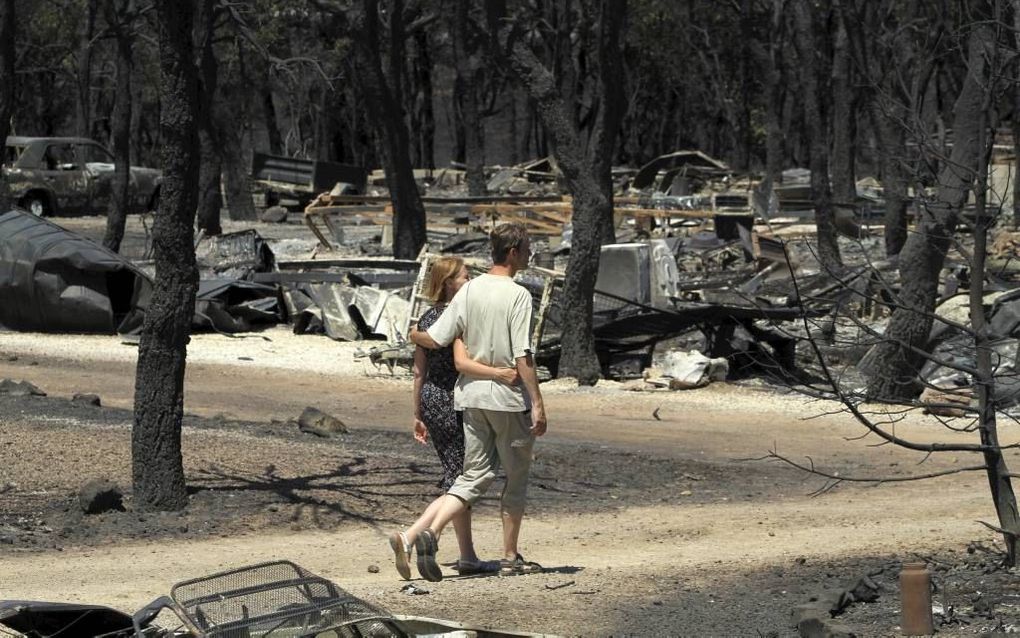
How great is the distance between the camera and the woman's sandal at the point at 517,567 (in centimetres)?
768

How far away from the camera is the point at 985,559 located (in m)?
7.58

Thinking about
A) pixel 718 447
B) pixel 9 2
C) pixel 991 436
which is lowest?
pixel 718 447

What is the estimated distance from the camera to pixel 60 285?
60.3 ft

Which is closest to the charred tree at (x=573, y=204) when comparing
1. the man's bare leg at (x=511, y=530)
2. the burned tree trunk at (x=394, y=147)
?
the burned tree trunk at (x=394, y=147)

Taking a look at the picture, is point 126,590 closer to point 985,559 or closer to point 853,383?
point 985,559

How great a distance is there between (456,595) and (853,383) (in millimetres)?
8981

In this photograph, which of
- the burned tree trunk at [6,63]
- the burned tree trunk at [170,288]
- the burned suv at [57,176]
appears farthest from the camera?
the burned suv at [57,176]

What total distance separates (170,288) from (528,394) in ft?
9.03

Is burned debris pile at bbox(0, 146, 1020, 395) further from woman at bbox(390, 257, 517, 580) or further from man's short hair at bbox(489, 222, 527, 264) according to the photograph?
man's short hair at bbox(489, 222, 527, 264)

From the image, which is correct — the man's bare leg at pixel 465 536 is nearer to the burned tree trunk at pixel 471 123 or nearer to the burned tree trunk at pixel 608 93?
the burned tree trunk at pixel 608 93

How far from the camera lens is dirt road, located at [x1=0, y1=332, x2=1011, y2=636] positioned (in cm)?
724

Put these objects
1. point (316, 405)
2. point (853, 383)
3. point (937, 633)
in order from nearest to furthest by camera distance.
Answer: point (937, 633) < point (316, 405) < point (853, 383)

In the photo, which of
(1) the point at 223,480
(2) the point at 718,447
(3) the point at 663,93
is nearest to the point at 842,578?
(1) the point at 223,480

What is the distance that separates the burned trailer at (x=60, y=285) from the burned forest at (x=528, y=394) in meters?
0.04
